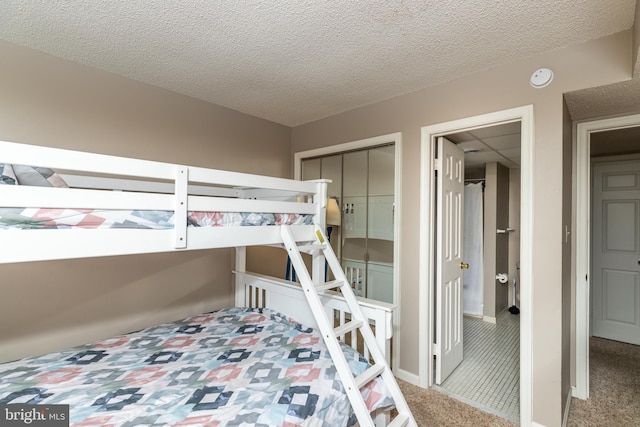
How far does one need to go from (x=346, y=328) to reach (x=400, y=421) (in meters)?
0.50

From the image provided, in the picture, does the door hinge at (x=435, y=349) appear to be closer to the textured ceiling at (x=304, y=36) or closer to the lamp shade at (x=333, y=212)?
the lamp shade at (x=333, y=212)

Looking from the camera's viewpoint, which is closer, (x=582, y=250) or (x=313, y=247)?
(x=313, y=247)

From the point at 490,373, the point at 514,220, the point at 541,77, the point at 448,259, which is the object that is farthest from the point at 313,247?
the point at 514,220

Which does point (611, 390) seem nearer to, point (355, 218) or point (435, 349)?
point (435, 349)

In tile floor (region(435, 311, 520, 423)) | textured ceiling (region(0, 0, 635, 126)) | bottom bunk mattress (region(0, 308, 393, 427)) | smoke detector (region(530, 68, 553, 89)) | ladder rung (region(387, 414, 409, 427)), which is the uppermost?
textured ceiling (region(0, 0, 635, 126))

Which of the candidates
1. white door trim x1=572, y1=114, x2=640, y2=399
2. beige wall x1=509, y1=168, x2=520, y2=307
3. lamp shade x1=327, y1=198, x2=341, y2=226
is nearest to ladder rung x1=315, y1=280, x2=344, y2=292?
lamp shade x1=327, y1=198, x2=341, y2=226

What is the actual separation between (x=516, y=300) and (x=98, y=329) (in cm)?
481

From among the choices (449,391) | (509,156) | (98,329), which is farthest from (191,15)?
(509,156)

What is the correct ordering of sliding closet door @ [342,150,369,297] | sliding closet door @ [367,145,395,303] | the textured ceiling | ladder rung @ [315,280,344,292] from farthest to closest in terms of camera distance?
sliding closet door @ [342,150,369,297] < sliding closet door @ [367,145,395,303] < ladder rung @ [315,280,344,292] < the textured ceiling

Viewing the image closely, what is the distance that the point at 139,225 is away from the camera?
121 cm

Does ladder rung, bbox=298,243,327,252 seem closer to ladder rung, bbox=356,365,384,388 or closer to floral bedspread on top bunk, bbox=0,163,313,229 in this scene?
floral bedspread on top bunk, bbox=0,163,313,229

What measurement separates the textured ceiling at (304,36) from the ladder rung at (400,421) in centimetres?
201

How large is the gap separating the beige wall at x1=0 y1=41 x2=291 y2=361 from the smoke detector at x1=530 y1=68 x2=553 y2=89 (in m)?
2.34

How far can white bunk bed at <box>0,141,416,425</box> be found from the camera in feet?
3.22
